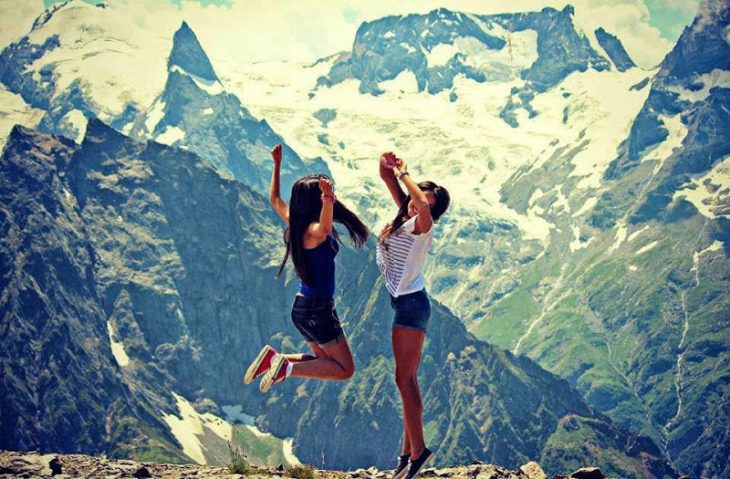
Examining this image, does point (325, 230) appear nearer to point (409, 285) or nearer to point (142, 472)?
point (409, 285)

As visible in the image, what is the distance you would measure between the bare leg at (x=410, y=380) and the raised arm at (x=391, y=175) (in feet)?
9.18

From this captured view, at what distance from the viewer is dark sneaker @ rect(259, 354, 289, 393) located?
2036 cm

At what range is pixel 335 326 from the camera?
21031mm

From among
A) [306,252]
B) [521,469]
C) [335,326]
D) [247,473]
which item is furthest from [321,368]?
[521,469]

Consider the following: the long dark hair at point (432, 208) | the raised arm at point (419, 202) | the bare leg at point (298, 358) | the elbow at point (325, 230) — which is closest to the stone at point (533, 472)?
the bare leg at point (298, 358)

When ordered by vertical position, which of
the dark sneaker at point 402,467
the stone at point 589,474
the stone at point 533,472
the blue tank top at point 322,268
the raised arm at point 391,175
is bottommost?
the stone at point 533,472

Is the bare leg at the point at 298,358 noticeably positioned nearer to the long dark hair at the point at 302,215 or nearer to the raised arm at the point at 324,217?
the long dark hair at the point at 302,215

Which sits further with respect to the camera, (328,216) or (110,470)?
(110,470)

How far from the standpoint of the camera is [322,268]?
21.0 metres

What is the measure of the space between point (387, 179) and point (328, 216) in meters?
2.57

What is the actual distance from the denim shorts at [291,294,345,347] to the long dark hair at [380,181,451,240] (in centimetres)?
179

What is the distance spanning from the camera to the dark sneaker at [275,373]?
66.8 feet

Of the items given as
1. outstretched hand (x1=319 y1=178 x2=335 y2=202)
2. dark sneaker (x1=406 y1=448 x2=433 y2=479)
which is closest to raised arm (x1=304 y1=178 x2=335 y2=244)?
outstretched hand (x1=319 y1=178 x2=335 y2=202)

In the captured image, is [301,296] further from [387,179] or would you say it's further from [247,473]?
[247,473]
